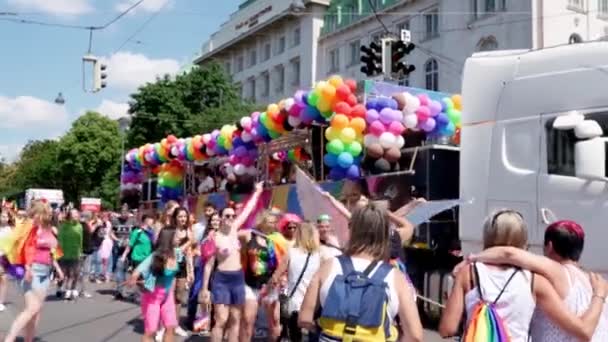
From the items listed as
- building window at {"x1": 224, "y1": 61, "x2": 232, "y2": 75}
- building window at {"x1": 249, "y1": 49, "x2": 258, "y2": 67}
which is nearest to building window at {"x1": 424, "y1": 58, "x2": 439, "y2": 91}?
building window at {"x1": 249, "y1": 49, "x2": 258, "y2": 67}

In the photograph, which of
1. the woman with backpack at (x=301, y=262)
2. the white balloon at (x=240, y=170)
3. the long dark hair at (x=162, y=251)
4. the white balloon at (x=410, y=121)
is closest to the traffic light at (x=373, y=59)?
the white balloon at (x=240, y=170)

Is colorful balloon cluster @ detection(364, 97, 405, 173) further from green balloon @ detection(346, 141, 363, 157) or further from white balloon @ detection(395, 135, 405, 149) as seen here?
green balloon @ detection(346, 141, 363, 157)

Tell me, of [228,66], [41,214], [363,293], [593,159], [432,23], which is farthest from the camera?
[228,66]

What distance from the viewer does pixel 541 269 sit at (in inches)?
145

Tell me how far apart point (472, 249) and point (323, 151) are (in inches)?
169

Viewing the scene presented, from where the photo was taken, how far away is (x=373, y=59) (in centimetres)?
1789

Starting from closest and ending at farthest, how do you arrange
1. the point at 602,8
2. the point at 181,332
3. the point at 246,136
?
the point at 181,332, the point at 246,136, the point at 602,8

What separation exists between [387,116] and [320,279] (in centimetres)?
742

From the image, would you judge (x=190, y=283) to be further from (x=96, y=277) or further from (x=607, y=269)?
(x=96, y=277)

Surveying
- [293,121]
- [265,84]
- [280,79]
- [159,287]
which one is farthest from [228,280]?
[265,84]

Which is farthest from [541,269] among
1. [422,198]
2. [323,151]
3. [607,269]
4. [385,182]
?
[323,151]

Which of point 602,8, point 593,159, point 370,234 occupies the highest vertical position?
point 602,8

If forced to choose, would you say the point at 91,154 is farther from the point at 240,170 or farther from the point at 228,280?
the point at 228,280

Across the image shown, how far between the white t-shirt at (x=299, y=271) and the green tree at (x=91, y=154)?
53128 mm
